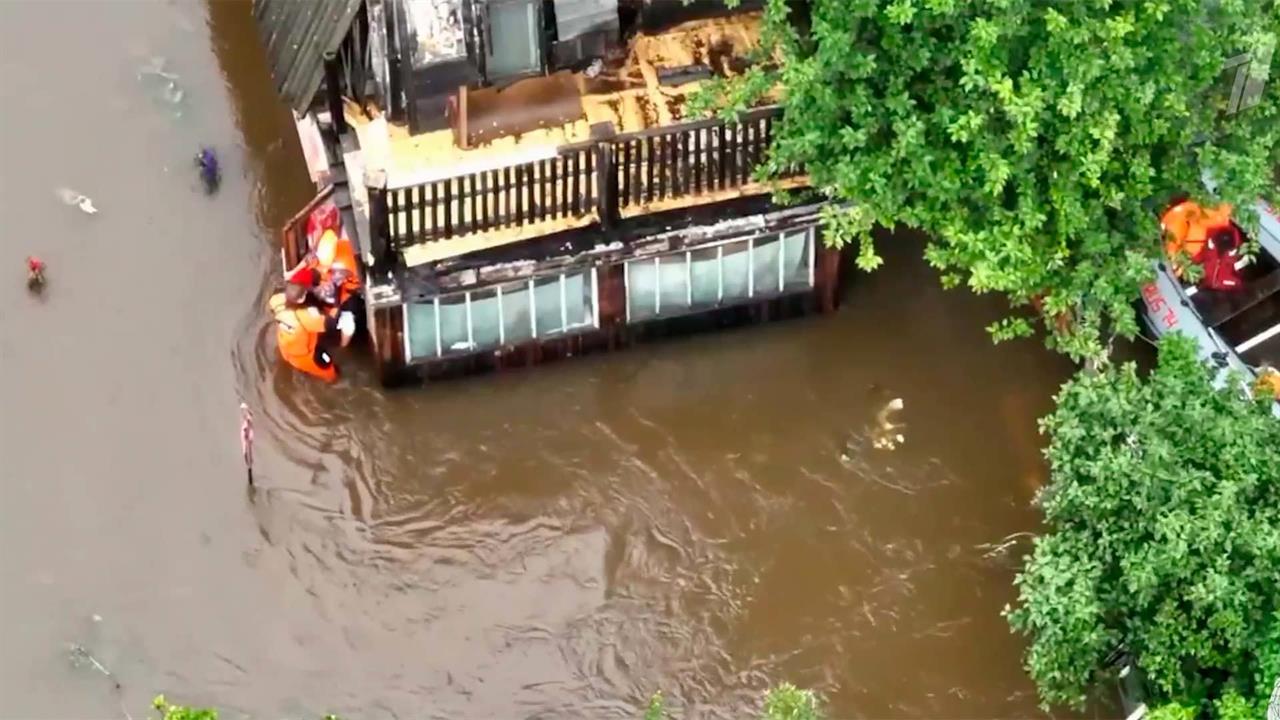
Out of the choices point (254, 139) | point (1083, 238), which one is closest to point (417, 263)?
point (254, 139)

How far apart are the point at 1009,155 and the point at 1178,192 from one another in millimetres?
1607

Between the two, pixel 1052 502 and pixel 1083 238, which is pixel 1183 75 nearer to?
pixel 1083 238

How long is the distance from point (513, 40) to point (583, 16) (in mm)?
600

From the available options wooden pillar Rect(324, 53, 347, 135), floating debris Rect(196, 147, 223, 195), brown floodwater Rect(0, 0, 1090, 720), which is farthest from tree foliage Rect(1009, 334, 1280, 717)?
floating debris Rect(196, 147, 223, 195)

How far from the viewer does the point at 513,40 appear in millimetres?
13359

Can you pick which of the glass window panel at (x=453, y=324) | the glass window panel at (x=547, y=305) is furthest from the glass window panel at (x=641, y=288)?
the glass window panel at (x=453, y=324)

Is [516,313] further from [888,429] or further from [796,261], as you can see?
[888,429]

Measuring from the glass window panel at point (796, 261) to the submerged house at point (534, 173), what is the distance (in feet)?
0.06

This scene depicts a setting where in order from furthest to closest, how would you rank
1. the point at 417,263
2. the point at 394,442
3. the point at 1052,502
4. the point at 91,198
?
the point at 91,198, the point at 394,442, the point at 417,263, the point at 1052,502

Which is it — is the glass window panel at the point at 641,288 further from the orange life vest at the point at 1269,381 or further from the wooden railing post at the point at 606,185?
the orange life vest at the point at 1269,381

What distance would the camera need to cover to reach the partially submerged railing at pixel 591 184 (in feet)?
43.3

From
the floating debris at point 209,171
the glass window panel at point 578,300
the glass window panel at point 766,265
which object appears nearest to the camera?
the glass window panel at point 578,300

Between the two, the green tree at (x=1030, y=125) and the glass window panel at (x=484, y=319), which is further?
the glass window panel at (x=484, y=319)

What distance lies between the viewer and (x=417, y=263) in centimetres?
1338
